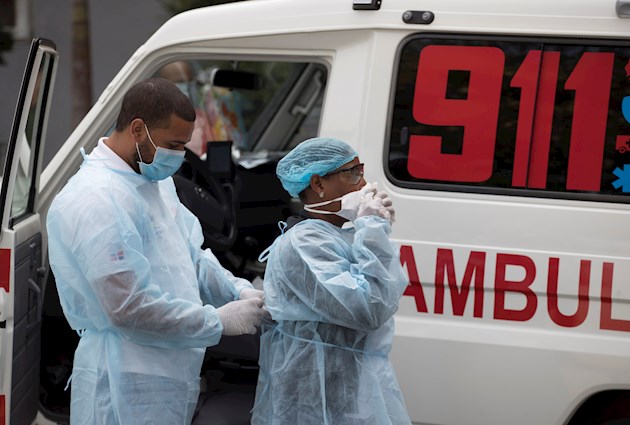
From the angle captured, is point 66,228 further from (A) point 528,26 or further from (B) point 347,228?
(A) point 528,26

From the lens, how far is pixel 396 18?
12.0ft

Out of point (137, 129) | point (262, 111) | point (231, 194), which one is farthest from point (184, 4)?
point (137, 129)

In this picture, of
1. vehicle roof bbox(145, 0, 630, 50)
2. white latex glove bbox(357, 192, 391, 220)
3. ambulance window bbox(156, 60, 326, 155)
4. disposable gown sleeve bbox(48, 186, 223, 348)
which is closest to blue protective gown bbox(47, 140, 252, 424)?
disposable gown sleeve bbox(48, 186, 223, 348)

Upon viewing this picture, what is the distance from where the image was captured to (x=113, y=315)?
2.79 metres

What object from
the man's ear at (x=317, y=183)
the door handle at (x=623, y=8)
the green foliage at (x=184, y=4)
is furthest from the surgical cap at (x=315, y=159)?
the green foliage at (x=184, y=4)

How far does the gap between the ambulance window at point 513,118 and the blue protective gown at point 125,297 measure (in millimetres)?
1059

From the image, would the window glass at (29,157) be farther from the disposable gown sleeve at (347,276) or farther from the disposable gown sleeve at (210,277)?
the disposable gown sleeve at (347,276)

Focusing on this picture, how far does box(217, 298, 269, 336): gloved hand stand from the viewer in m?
2.97

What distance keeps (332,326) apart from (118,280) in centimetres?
64

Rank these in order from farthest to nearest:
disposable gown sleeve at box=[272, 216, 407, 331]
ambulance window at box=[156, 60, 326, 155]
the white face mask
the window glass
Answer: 1. ambulance window at box=[156, 60, 326, 155]
2. the window glass
3. the white face mask
4. disposable gown sleeve at box=[272, 216, 407, 331]

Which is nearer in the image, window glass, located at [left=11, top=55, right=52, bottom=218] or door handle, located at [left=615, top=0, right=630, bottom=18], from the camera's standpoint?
door handle, located at [left=615, top=0, right=630, bottom=18]

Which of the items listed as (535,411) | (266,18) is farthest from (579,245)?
(266,18)

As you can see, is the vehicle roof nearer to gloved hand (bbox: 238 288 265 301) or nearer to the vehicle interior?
the vehicle interior

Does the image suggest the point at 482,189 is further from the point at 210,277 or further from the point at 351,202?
the point at 210,277
